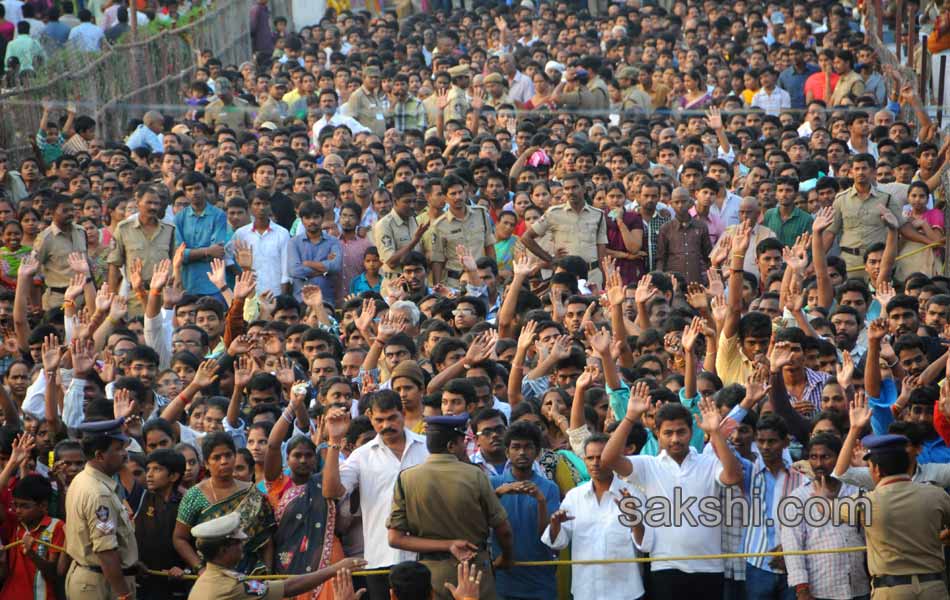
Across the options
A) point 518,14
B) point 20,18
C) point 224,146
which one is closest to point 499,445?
point 224,146

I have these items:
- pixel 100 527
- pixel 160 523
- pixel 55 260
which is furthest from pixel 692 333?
pixel 55 260

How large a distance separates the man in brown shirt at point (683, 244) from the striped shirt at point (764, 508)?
5708mm

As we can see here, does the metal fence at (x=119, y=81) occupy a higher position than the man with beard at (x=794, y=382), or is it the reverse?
the metal fence at (x=119, y=81)

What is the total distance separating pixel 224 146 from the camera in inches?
716

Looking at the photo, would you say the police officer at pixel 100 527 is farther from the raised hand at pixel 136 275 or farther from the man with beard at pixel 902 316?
the man with beard at pixel 902 316

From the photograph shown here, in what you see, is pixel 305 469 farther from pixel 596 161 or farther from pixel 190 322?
pixel 596 161

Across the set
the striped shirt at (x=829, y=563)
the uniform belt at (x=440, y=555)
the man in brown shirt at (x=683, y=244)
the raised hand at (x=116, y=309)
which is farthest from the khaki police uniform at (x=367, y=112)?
the uniform belt at (x=440, y=555)

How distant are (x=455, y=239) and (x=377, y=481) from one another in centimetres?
579

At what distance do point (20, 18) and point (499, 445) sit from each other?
15.7 metres

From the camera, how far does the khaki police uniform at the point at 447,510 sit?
7.99m

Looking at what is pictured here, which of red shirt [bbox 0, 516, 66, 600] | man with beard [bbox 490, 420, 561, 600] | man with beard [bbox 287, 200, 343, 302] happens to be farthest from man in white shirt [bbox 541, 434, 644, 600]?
man with beard [bbox 287, 200, 343, 302]

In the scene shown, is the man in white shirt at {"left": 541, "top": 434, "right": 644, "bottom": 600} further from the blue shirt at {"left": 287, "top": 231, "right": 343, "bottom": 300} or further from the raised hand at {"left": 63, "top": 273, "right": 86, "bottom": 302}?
the blue shirt at {"left": 287, "top": 231, "right": 343, "bottom": 300}

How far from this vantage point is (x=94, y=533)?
331 inches

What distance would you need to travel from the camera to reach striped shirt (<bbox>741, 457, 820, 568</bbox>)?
347 inches
